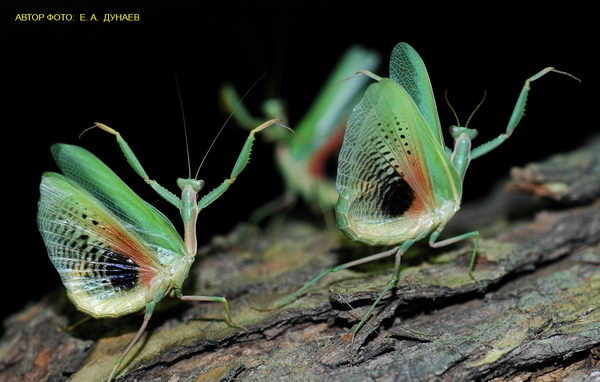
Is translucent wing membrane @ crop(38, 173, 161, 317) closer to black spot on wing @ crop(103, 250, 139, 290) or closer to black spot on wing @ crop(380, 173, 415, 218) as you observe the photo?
black spot on wing @ crop(103, 250, 139, 290)

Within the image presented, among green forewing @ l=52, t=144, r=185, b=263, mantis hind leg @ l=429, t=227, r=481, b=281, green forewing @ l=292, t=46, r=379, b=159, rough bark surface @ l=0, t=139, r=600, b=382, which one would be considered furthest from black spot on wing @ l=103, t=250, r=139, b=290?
green forewing @ l=292, t=46, r=379, b=159

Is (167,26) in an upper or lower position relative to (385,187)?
upper

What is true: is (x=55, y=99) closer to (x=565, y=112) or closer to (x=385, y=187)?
(x=385, y=187)

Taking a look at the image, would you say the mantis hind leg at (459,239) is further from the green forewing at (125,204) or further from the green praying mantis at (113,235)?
the green forewing at (125,204)

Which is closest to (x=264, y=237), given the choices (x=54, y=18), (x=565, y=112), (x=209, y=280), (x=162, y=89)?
(x=209, y=280)

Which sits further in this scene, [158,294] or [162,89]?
Result: [162,89]

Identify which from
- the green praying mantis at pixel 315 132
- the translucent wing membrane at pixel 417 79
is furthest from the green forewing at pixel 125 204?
the green praying mantis at pixel 315 132

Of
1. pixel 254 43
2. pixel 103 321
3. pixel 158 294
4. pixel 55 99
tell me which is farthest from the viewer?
pixel 254 43
